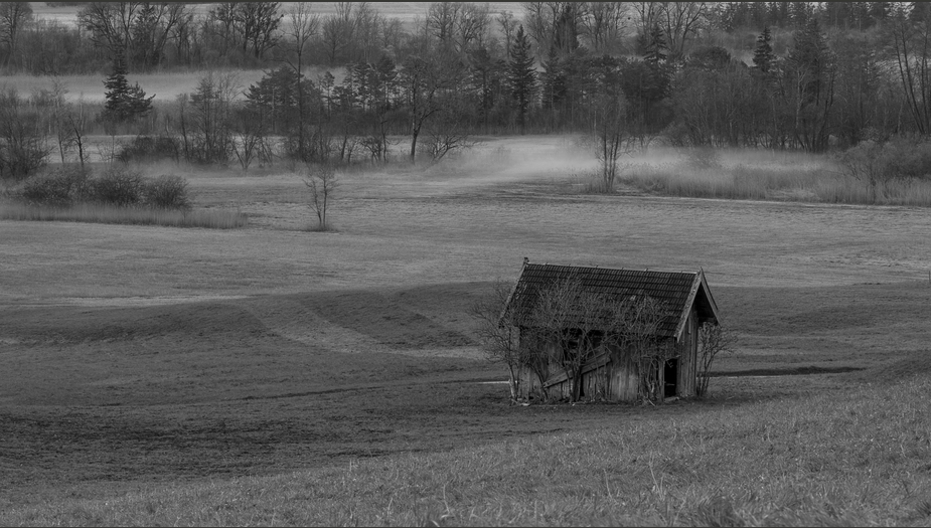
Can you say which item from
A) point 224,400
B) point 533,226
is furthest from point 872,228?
point 224,400

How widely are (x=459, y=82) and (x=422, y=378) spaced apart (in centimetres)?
10695

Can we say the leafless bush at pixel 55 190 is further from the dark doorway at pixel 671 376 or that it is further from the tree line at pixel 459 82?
the dark doorway at pixel 671 376

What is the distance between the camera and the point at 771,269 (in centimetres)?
5106

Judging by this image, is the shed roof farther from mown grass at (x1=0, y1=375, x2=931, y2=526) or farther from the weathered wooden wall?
mown grass at (x1=0, y1=375, x2=931, y2=526)

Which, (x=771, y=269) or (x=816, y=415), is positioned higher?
(x=816, y=415)

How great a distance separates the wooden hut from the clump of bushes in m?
49.3

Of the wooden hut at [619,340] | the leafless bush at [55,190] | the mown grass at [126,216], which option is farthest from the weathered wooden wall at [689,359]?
the leafless bush at [55,190]

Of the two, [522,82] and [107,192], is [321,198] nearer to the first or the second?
[107,192]

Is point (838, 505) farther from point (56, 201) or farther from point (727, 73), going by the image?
point (727, 73)

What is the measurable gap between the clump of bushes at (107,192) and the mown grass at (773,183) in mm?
38895

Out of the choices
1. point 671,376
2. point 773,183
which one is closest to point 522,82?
point 773,183

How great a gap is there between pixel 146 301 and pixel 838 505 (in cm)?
3809

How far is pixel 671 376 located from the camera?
1085 inches

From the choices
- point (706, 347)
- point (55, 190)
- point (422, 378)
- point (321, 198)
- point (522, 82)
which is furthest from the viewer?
point (522, 82)
